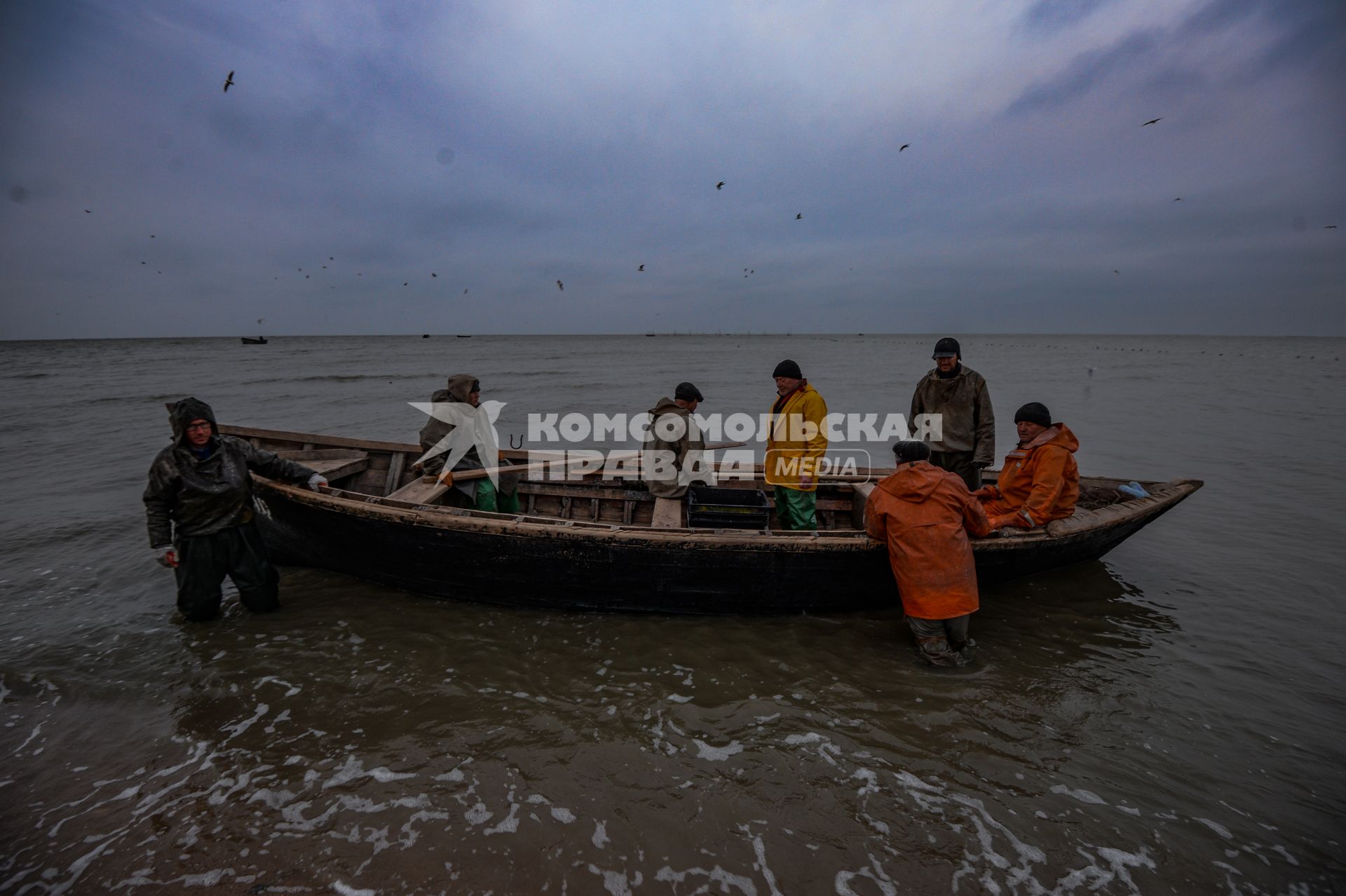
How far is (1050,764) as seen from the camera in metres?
3.76

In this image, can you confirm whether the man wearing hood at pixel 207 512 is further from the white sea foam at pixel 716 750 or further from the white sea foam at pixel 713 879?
the white sea foam at pixel 713 879

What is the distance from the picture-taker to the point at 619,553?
204 inches

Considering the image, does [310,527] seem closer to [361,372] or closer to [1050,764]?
[1050,764]

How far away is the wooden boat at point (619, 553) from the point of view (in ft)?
16.9

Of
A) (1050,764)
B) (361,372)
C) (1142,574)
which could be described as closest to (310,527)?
(1050,764)

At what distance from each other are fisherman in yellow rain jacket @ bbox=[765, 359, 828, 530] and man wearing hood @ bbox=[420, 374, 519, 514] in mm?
3161

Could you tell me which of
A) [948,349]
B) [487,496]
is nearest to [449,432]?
[487,496]

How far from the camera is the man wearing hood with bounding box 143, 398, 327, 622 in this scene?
15.6 feet

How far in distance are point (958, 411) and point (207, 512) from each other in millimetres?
7486

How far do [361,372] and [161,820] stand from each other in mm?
40496

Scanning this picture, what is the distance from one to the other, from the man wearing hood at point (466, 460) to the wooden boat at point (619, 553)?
0.27 metres

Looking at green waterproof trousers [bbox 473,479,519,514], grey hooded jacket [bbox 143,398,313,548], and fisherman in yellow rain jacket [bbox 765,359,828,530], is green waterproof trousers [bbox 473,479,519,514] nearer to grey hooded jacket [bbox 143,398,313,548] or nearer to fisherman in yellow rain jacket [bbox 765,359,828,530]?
grey hooded jacket [bbox 143,398,313,548]

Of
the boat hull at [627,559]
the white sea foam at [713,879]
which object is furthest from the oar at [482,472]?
the white sea foam at [713,879]

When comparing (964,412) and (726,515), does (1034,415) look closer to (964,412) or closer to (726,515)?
(964,412)
